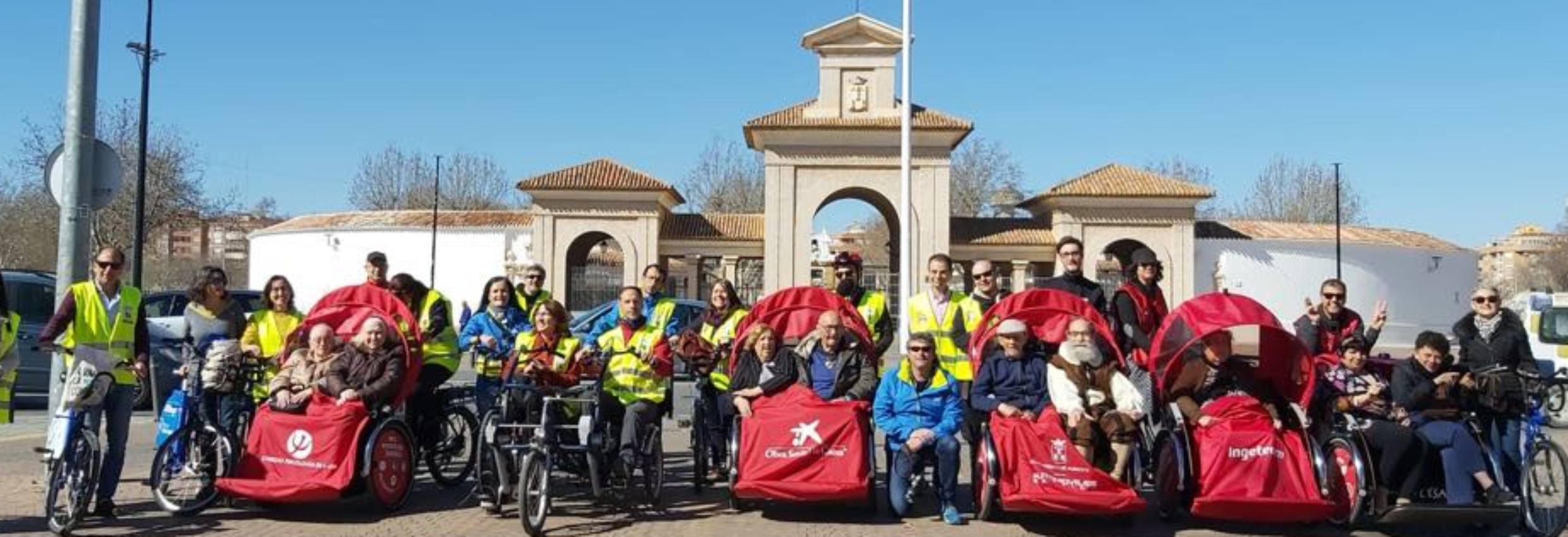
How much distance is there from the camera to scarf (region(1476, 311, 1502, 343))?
25.5ft

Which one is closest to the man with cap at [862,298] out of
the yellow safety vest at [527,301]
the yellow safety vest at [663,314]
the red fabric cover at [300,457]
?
the yellow safety vest at [663,314]

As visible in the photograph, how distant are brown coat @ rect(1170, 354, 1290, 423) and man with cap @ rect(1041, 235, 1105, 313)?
1.19 m

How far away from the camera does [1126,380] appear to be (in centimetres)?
736

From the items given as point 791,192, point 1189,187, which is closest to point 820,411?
point 791,192

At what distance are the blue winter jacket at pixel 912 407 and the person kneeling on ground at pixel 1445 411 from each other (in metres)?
2.77

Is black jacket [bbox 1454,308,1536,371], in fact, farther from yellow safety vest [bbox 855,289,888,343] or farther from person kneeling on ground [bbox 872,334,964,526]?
yellow safety vest [bbox 855,289,888,343]

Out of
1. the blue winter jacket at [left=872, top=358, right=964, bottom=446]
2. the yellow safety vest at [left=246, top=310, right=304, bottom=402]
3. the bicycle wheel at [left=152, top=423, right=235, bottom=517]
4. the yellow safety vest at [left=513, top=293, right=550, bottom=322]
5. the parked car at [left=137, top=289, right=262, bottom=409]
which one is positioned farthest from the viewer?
the parked car at [left=137, top=289, right=262, bottom=409]

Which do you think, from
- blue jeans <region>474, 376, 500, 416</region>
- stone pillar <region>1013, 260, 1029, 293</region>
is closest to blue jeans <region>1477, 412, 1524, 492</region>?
blue jeans <region>474, 376, 500, 416</region>

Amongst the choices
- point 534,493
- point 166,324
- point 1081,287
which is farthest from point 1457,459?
point 166,324

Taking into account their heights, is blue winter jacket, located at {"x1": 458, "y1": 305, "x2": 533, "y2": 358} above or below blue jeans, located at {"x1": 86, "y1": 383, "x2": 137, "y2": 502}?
above

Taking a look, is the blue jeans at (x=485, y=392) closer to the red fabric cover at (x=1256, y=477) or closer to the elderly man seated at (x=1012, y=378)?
the elderly man seated at (x=1012, y=378)

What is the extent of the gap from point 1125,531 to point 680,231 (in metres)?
33.4

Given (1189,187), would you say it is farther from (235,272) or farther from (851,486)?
(235,272)

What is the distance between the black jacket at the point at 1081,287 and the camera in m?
8.60
